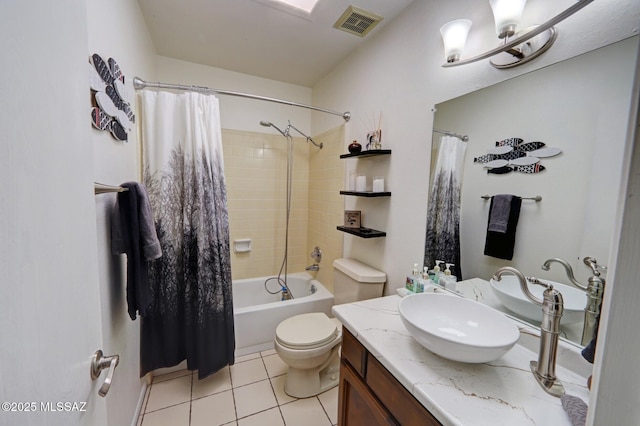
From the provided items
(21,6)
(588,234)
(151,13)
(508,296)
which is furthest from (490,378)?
(151,13)

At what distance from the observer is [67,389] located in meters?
0.49

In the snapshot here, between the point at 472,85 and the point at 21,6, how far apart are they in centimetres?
152

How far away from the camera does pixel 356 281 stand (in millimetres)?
1801

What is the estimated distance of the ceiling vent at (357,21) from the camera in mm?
1601

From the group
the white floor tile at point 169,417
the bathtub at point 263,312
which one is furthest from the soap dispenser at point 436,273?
the white floor tile at point 169,417

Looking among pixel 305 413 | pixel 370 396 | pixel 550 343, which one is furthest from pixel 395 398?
pixel 305 413

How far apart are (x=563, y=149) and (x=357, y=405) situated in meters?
1.32

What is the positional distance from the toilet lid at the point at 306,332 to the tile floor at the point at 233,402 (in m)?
0.43

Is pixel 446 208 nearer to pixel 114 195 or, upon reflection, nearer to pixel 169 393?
pixel 114 195

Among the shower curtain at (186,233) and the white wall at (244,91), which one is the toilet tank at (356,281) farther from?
the white wall at (244,91)

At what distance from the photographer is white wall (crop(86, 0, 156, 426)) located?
1.01 metres

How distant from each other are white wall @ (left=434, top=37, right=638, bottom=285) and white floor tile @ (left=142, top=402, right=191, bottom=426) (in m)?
1.94

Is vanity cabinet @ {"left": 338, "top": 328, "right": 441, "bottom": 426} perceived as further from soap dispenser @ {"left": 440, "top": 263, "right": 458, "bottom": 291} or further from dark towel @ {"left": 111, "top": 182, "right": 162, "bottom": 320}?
dark towel @ {"left": 111, "top": 182, "right": 162, "bottom": 320}

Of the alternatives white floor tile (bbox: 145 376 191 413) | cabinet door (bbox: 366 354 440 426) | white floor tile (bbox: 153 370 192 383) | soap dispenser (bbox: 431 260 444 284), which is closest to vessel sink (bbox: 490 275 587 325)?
soap dispenser (bbox: 431 260 444 284)
